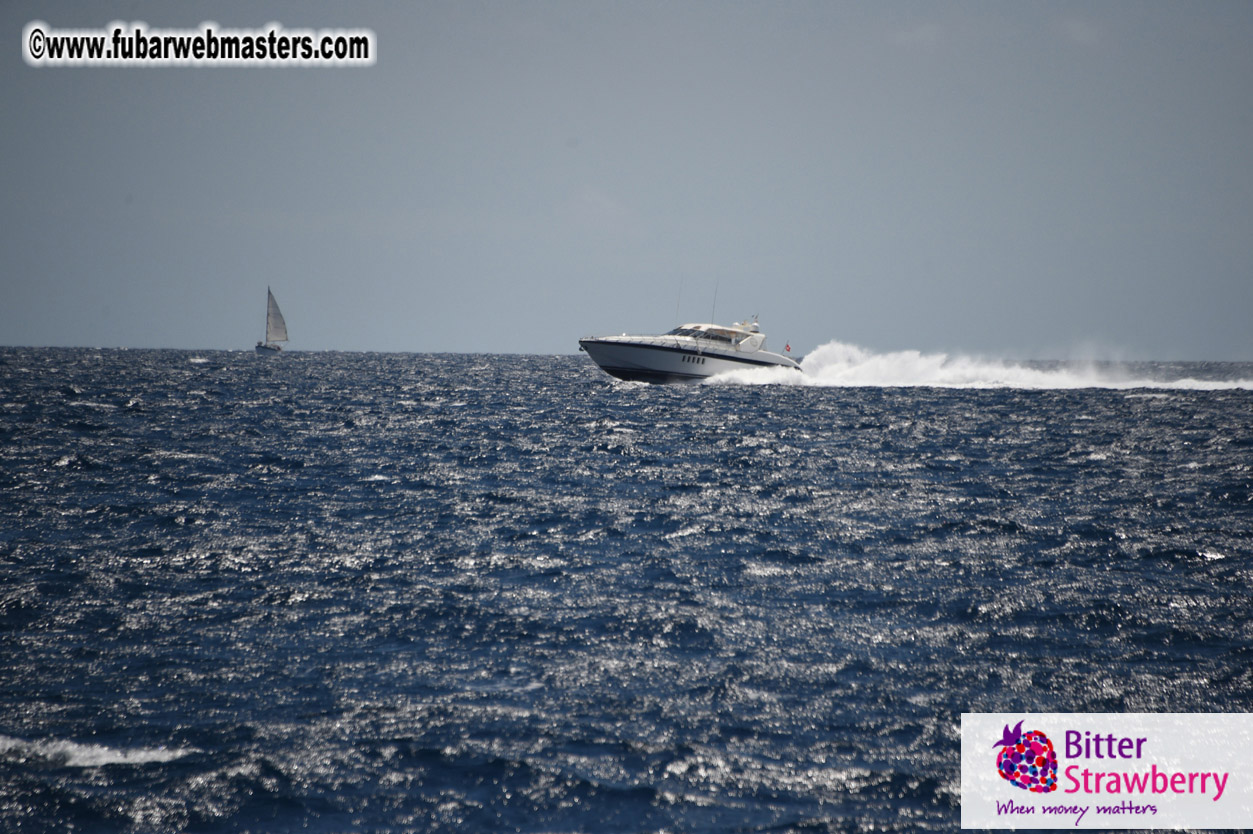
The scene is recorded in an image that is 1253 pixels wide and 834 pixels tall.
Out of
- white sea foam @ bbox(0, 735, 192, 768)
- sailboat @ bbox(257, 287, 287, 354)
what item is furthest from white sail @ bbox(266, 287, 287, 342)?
white sea foam @ bbox(0, 735, 192, 768)

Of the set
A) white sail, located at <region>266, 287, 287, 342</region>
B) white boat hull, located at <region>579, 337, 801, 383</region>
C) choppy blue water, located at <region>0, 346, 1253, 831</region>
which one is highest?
white sail, located at <region>266, 287, 287, 342</region>


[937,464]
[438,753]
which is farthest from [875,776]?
[937,464]

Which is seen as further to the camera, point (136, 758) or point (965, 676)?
point (965, 676)

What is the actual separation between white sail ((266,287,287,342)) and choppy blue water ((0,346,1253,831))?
114749 millimetres

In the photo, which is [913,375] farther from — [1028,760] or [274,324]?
[274,324]

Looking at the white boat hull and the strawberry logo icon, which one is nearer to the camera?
the strawberry logo icon

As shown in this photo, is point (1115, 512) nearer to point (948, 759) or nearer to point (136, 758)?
point (948, 759)

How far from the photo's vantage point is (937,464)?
2433 cm

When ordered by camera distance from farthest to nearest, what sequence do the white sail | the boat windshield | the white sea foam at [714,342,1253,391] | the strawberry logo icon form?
the white sail < the white sea foam at [714,342,1253,391] < the boat windshield < the strawberry logo icon

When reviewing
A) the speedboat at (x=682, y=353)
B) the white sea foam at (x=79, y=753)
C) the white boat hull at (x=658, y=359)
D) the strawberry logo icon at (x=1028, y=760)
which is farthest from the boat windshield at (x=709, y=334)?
the white sea foam at (x=79, y=753)

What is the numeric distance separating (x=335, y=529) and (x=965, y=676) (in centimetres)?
1086

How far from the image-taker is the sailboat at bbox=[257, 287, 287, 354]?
130 metres

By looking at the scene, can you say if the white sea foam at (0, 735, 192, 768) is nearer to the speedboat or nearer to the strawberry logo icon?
the strawberry logo icon

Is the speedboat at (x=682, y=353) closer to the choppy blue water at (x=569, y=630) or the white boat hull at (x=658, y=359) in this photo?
the white boat hull at (x=658, y=359)
